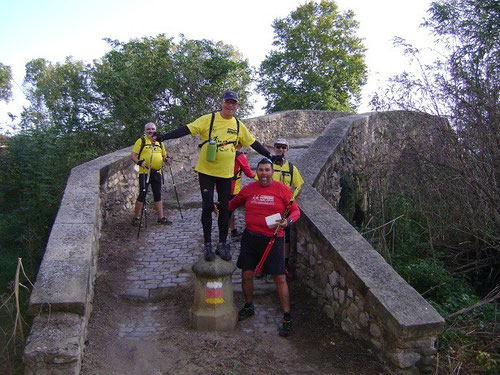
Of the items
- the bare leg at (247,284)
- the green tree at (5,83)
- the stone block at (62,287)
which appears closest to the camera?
the stone block at (62,287)

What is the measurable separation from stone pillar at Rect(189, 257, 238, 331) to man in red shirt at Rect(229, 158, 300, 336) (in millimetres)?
275

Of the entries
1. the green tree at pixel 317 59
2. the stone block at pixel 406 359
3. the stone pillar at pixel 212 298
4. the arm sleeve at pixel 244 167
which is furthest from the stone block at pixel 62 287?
the green tree at pixel 317 59

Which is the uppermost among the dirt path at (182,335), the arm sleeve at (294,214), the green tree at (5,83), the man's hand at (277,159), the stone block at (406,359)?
the green tree at (5,83)

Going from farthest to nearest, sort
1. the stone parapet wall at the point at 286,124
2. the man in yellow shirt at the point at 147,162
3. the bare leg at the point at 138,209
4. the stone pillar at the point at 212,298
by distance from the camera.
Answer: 1. the stone parapet wall at the point at 286,124
2. the bare leg at the point at 138,209
3. the man in yellow shirt at the point at 147,162
4. the stone pillar at the point at 212,298

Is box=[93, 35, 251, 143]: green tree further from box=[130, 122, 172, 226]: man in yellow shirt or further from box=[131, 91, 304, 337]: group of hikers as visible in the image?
box=[131, 91, 304, 337]: group of hikers

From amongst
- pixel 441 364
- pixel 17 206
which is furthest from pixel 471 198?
pixel 17 206

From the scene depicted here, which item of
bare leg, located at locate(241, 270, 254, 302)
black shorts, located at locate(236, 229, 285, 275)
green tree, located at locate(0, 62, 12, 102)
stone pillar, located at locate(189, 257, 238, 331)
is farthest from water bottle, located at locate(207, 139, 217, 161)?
green tree, located at locate(0, 62, 12, 102)

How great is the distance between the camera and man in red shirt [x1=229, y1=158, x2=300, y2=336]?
473 centimetres

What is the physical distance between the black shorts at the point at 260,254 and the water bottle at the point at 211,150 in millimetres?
844

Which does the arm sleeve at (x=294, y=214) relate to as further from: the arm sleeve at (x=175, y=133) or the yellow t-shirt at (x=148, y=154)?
the yellow t-shirt at (x=148, y=154)

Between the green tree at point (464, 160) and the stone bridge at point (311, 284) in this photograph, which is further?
the green tree at point (464, 160)

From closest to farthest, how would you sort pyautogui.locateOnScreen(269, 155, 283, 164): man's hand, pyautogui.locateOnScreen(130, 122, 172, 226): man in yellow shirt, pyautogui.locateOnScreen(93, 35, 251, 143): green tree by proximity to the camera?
1. pyautogui.locateOnScreen(269, 155, 283, 164): man's hand
2. pyautogui.locateOnScreen(130, 122, 172, 226): man in yellow shirt
3. pyautogui.locateOnScreen(93, 35, 251, 143): green tree

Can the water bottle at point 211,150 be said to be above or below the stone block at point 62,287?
above

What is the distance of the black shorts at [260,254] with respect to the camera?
15.5ft
